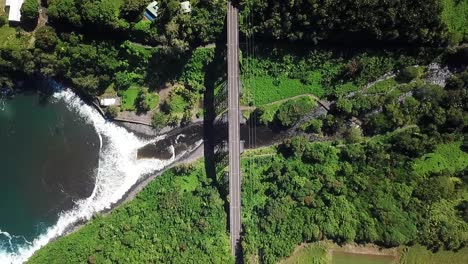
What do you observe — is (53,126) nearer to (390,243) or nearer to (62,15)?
(62,15)

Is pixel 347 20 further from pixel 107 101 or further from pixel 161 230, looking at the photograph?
pixel 161 230

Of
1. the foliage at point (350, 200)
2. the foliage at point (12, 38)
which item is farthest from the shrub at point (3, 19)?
the foliage at point (350, 200)

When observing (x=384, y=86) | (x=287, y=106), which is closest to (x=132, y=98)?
(x=287, y=106)

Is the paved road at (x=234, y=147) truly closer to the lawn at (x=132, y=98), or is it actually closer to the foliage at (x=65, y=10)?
the lawn at (x=132, y=98)

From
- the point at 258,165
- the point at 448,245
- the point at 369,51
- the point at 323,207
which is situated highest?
the point at 369,51

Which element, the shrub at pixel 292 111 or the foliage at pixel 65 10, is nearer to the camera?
the foliage at pixel 65 10

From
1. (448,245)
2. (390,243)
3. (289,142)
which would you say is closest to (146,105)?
(289,142)

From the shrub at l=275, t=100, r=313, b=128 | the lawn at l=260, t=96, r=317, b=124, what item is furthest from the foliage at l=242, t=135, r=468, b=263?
the lawn at l=260, t=96, r=317, b=124
